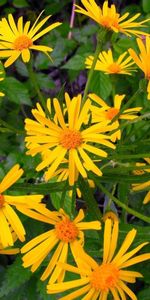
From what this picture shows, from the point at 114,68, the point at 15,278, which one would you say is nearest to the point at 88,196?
the point at 15,278

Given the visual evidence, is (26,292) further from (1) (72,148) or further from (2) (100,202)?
(2) (100,202)

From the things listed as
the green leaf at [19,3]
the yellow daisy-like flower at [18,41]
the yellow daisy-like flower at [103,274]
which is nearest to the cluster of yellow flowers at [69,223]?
the yellow daisy-like flower at [103,274]

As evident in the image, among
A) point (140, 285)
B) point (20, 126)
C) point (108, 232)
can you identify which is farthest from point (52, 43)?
point (108, 232)

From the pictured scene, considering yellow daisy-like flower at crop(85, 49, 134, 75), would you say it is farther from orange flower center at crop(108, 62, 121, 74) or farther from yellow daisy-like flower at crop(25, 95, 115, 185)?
yellow daisy-like flower at crop(25, 95, 115, 185)

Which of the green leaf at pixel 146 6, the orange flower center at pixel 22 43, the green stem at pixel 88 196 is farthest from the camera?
the green leaf at pixel 146 6

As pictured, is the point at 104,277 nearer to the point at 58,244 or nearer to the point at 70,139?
the point at 58,244

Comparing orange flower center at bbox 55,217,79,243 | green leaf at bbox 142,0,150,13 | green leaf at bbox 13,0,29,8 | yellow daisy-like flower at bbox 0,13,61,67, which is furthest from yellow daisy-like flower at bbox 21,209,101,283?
green leaf at bbox 13,0,29,8

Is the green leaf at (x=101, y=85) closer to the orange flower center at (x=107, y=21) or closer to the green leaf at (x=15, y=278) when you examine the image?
the orange flower center at (x=107, y=21)
